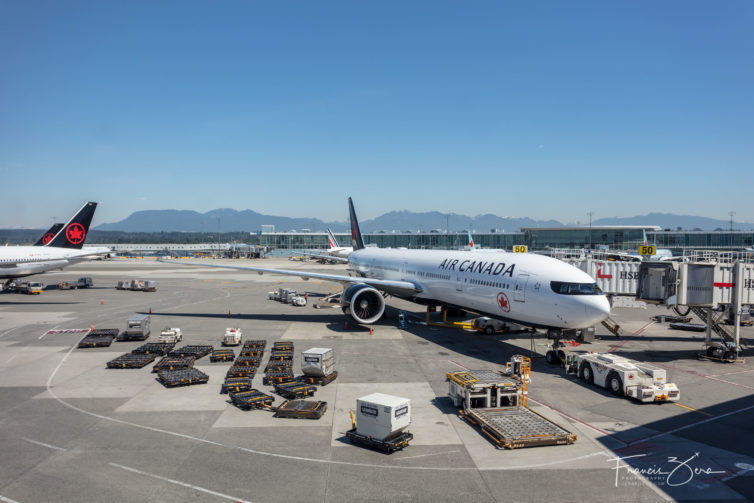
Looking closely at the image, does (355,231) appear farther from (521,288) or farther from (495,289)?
(521,288)

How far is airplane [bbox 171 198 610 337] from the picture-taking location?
21.2 m

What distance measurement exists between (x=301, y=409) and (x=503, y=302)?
12.8 metres

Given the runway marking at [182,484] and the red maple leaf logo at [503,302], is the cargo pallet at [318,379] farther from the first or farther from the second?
the red maple leaf logo at [503,302]

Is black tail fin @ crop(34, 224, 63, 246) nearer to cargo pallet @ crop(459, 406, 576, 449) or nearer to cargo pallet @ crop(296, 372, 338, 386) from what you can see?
cargo pallet @ crop(296, 372, 338, 386)

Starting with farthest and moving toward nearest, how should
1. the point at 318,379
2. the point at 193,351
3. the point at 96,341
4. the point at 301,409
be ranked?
the point at 96,341, the point at 193,351, the point at 318,379, the point at 301,409

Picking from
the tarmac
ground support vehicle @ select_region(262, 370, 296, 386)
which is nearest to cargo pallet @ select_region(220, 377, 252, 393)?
the tarmac

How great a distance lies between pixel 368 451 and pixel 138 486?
19.2 ft

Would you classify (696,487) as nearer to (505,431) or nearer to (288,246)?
(505,431)

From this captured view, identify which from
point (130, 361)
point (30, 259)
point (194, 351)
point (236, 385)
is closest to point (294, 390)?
point (236, 385)

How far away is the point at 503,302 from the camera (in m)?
24.2

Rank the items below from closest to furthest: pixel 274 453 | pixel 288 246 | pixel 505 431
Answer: pixel 274 453
pixel 505 431
pixel 288 246

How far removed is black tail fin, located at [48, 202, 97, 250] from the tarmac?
25.6m

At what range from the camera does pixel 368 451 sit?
1321cm

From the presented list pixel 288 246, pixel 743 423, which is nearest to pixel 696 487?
pixel 743 423
